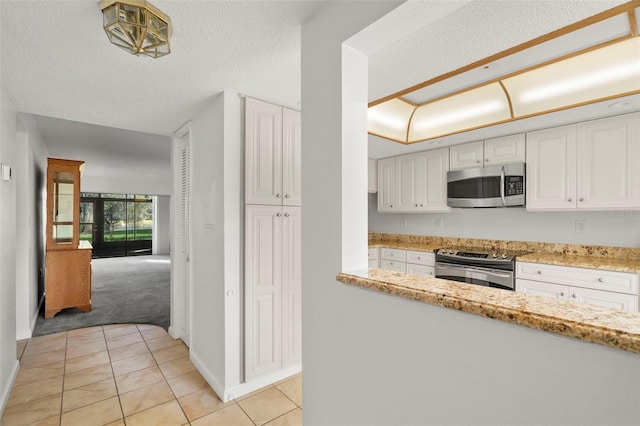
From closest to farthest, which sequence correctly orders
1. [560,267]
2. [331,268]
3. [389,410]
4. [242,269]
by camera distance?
[389,410] → [331,268] → [242,269] → [560,267]

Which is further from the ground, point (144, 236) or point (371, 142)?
point (371, 142)

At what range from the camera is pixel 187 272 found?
3.17 meters

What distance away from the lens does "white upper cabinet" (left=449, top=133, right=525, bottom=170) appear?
125 inches

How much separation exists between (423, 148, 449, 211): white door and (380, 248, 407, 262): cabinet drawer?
0.68m

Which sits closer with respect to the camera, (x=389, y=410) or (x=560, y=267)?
(x=389, y=410)

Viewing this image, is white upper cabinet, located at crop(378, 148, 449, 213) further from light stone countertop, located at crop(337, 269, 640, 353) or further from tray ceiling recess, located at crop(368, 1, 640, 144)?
light stone countertop, located at crop(337, 269, 640, 353)

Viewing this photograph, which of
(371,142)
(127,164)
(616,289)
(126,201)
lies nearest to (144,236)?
(126,201)

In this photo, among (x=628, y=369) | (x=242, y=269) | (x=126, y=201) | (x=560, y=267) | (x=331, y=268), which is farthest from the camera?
(x=126, y=201)

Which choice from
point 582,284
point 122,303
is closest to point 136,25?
point 582,284

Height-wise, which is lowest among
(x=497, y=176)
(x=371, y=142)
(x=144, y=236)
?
(x=144, y=236)

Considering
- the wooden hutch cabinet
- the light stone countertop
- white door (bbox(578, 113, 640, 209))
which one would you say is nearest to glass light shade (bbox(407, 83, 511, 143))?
white door (bbox(578, 113, 640, 209))

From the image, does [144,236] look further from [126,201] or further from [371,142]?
[371,142]

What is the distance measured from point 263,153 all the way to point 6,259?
2.10 m

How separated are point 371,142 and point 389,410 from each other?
2926mm
